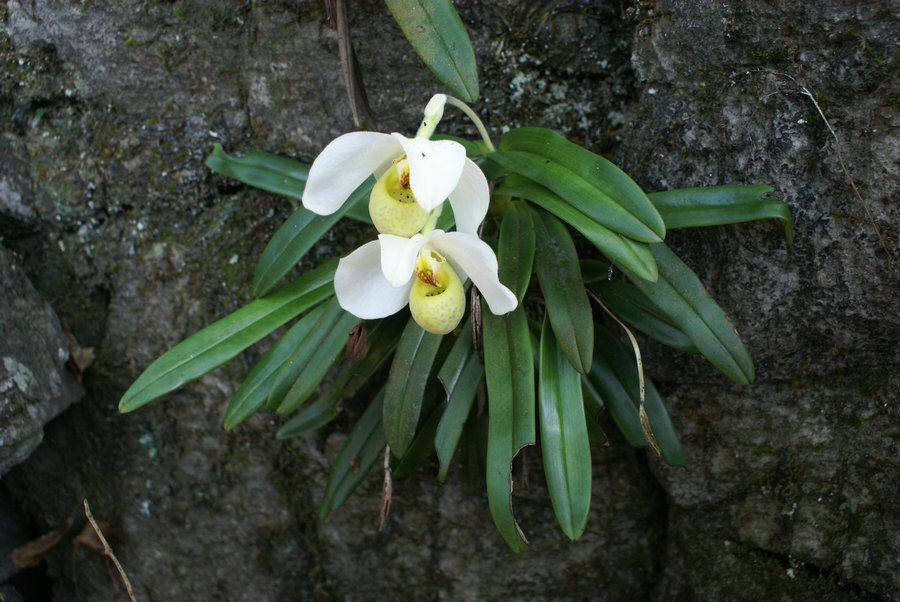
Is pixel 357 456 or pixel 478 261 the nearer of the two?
pixel 478 261

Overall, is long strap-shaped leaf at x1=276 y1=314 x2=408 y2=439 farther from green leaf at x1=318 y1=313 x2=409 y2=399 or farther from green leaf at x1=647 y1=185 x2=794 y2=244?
green leaf at x1=647 y1=185 x2=794 y2=244

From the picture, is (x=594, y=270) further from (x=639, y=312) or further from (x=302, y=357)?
(x=302, y=357)

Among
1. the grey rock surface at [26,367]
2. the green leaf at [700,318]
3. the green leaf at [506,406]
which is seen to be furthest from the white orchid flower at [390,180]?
the grey rock surface at [26,367]

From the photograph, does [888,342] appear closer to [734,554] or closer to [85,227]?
[734,554]

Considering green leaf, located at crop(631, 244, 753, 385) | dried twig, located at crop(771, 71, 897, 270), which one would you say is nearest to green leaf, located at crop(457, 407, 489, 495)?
green leaf, located at crop(631, 244, 753, 385)

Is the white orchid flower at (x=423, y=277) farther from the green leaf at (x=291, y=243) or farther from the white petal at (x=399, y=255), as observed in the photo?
the green leaf at (x=291, y=243)

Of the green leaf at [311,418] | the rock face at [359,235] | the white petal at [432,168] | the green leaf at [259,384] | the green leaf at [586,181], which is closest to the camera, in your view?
the white petal at [432,168]

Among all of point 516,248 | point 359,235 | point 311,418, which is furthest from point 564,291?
point 311,418
